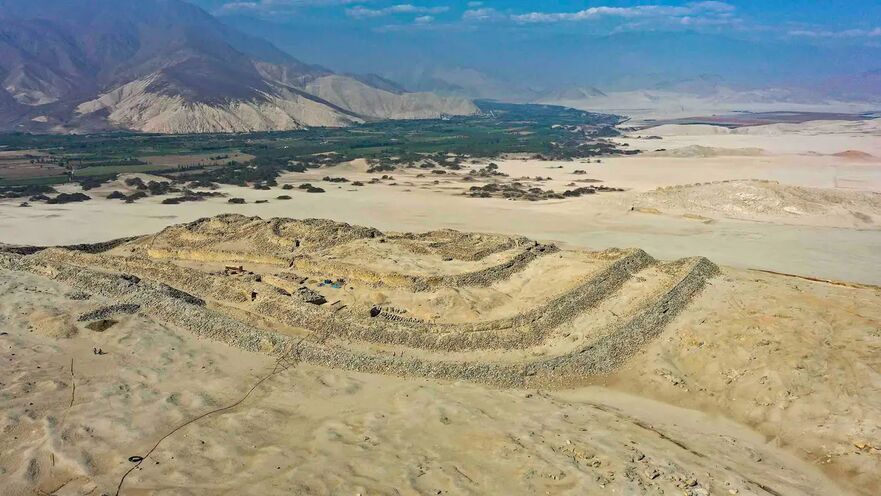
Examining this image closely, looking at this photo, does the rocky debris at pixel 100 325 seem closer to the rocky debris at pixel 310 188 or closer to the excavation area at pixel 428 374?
the excavation area at pixel 428 374

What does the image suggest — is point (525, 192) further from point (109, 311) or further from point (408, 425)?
point (408, 425)

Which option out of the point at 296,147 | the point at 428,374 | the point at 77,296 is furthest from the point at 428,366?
the point at 296,147

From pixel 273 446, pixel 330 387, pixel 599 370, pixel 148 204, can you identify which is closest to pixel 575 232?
pixel 599 370

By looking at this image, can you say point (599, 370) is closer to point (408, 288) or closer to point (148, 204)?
point (408, 288)

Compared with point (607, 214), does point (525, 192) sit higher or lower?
higher

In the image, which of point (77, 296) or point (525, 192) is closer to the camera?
point (77, 296)

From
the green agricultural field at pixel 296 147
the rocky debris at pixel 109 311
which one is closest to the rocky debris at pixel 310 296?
the rocky debris at pixel 109 311
